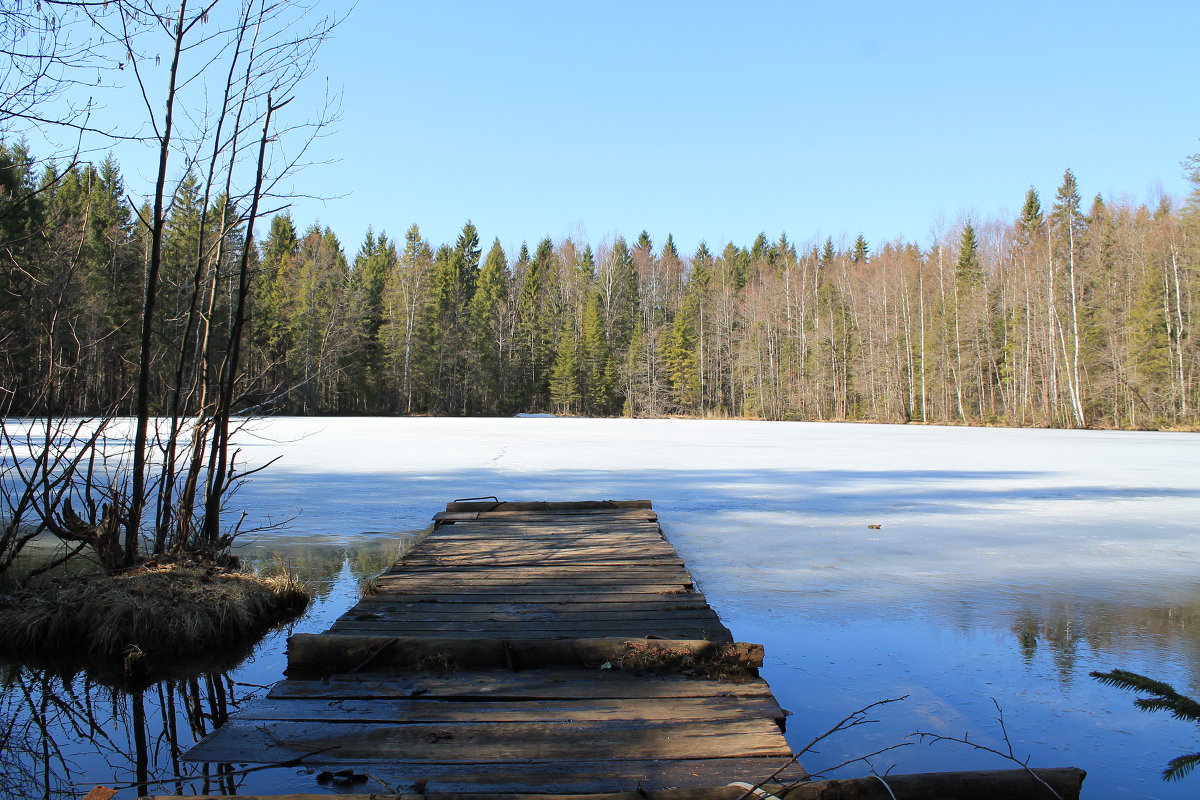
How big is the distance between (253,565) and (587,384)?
46769 millimetres

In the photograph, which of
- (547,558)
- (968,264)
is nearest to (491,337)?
(968,264)

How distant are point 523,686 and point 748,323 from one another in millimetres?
49855

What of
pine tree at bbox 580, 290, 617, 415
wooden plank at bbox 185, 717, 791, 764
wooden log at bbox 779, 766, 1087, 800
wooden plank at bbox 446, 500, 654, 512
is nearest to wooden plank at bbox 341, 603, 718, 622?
Answer: wooden plank at bbox 185, 717, 791, 764

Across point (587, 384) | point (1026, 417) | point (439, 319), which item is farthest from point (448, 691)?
point (587, 384)

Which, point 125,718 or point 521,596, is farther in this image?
point 521,596

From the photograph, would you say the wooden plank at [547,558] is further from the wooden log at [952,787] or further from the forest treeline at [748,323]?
the forest treeline at [748,323]

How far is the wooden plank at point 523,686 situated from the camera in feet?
8.88

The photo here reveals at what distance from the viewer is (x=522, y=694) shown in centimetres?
271

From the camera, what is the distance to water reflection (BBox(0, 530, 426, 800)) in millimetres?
2406

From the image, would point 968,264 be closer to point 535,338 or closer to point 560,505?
point 535,338

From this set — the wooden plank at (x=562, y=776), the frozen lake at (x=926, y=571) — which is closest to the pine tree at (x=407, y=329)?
the frozen lake at (x=926, y=571)

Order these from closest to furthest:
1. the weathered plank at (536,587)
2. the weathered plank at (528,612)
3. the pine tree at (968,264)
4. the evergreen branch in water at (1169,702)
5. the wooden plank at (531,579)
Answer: the evergreen branch in water at (1169,702), the weathered plank at (528,612), the weathered plank at (536,587), the wooden plank at (531,579), the pine tree at (968,264)

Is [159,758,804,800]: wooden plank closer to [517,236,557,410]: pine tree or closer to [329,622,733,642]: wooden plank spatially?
→ [329,622,733,642]: wooden plank

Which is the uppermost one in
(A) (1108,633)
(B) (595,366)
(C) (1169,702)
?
(B) (595,366)
